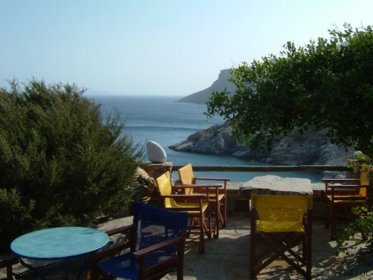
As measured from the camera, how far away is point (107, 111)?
21.7ft

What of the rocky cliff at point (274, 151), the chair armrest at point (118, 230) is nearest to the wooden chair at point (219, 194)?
the chair armrest at point (118, 230)

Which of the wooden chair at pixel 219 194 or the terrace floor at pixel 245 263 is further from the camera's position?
the wooden chair at pixel 219 194

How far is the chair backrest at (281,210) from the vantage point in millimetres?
4547

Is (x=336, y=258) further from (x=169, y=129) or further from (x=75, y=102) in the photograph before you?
(x=169, y=129)

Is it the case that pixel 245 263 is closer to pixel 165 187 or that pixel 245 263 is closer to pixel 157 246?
pixel 165 187

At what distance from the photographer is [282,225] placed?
461cm

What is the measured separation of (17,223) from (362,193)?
4.14 m

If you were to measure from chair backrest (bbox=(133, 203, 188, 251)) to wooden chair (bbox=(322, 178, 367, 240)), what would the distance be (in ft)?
8.20

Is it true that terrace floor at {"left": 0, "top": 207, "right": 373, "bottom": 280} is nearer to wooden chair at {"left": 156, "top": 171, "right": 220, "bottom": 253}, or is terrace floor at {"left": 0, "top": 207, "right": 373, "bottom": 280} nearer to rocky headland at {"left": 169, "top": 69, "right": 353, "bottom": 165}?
wooden chair at {"left": 156, "top": 171, "right": 220, "bottom": 253}

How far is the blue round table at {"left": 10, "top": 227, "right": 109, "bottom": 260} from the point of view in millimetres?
3357

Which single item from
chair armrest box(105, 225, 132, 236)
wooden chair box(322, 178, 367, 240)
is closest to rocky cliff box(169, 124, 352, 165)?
wooden chair box(322, 178, 367, 240)

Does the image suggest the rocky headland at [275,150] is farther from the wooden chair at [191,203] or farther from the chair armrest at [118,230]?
the chair armrest at [118,230]

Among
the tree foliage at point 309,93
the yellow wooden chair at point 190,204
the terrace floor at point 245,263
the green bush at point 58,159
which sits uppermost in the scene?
the tree foliage at point 309,93

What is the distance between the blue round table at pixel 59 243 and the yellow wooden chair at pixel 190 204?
1520 mm
